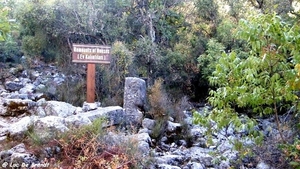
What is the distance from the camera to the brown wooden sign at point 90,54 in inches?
226

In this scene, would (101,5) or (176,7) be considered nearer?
(101,5)

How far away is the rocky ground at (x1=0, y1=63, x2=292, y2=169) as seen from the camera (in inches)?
149

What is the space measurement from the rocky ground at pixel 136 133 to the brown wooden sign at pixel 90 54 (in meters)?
0.70

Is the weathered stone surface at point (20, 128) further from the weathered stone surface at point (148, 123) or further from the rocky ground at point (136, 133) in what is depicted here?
the weathered stone surface at point (148, 123)

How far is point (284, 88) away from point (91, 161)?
198 centimetres

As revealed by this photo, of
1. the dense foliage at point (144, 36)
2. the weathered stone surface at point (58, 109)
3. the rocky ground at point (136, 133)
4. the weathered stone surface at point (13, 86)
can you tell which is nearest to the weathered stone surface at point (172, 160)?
the rocky ground at point (136, 133)

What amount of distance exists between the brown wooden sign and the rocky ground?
2.31ft

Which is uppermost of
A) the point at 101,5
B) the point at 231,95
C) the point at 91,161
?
the point at 101,5

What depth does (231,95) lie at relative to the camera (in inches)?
128

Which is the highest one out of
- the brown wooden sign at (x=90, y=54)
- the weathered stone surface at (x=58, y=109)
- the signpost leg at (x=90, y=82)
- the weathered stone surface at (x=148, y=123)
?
the brown wooden sign at (x=90, y=54)

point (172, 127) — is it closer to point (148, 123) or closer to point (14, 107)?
point (148, 123)

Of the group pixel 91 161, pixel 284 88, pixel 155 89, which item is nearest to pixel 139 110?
pixel 155 89

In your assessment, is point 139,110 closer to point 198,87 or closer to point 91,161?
point 91,161

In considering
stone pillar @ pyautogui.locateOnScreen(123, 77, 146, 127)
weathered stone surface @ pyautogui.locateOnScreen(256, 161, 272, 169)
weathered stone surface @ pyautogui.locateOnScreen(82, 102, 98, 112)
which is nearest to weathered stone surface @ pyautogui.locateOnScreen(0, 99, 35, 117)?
weathered stone surface @ pyautogui.locateOnScreen(82, 102, 98, 112)
